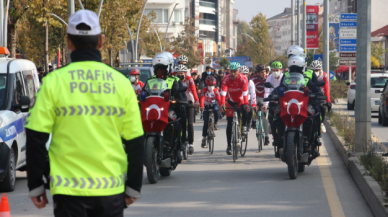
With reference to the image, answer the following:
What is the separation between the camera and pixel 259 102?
47.2 ft

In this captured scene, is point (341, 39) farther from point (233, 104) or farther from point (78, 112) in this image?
point (78, 112)

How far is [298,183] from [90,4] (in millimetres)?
24173

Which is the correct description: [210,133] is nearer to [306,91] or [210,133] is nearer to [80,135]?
[306,91]

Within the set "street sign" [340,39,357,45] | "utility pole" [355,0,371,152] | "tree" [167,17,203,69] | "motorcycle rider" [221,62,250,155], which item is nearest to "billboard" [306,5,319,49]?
"street sign" [340,39,357,45]

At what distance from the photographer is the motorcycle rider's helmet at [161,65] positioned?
9504 mm

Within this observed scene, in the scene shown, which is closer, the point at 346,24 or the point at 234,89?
the point at 234,89

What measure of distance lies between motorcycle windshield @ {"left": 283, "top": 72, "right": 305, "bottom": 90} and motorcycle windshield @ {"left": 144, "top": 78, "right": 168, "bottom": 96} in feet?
6.35

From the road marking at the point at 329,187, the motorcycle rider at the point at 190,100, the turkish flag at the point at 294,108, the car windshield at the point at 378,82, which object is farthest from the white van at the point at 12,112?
the car windshield at the point at 378,82

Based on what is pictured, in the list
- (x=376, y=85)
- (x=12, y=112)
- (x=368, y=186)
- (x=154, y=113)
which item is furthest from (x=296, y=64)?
(x=376, y=85)

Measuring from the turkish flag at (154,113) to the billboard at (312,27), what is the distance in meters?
22.1

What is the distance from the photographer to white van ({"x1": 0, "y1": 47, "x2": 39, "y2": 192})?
27.3 ft

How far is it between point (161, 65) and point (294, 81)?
2167 mm

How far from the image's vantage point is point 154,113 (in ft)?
29.3

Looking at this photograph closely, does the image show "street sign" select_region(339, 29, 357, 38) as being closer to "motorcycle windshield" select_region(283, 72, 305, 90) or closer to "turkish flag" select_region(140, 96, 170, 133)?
"motorcycle windshield" select_region(283, 72, 305, 90)
